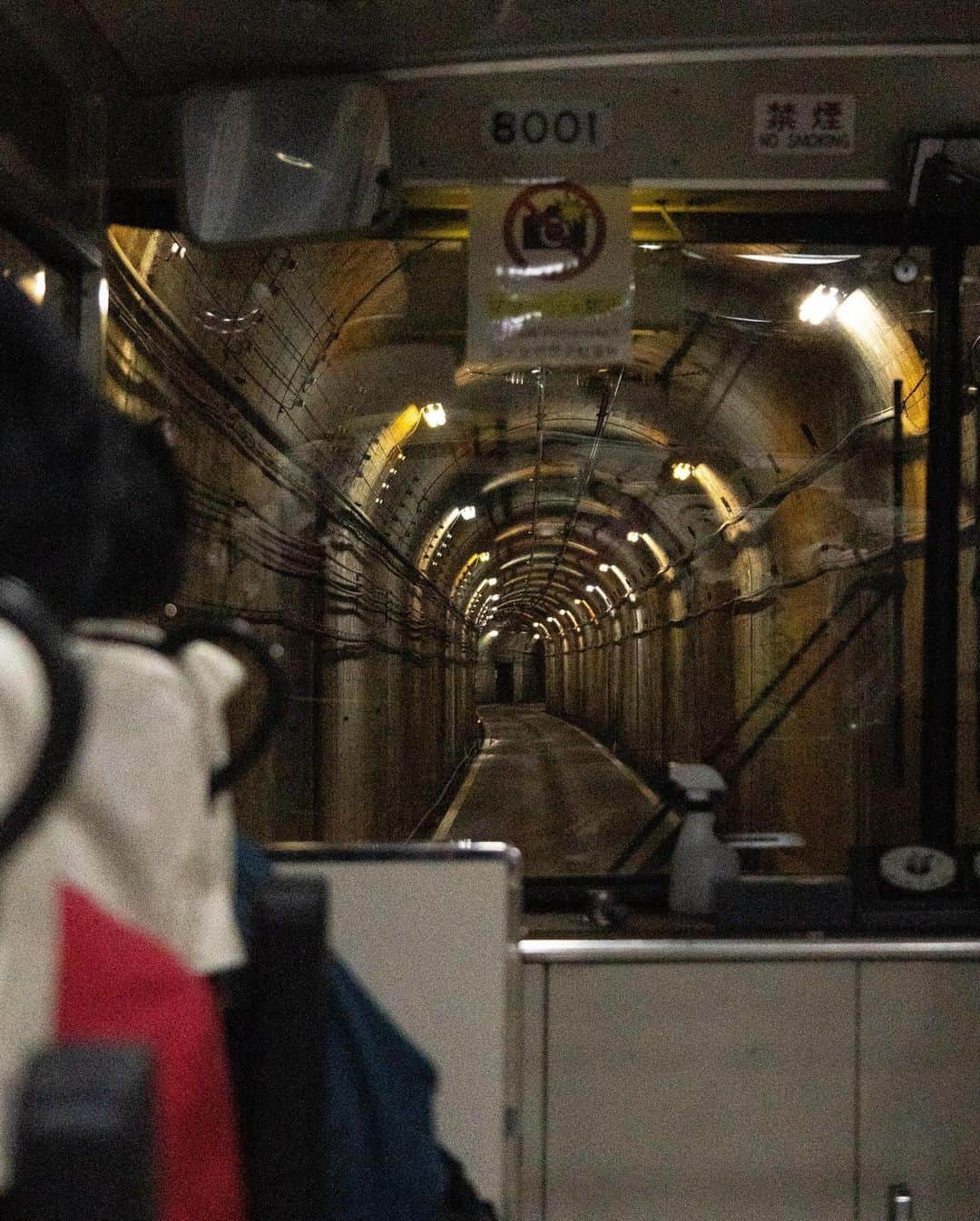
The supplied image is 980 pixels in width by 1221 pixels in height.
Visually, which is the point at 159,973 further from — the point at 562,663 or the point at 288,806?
the point at 562,663

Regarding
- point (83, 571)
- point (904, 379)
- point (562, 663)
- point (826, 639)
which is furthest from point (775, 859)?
point (562, 663)

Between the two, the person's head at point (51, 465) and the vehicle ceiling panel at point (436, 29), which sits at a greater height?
the vehicle ceiling panel at point (436, 29)

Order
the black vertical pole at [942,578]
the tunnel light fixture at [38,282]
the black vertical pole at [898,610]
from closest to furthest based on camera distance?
1. the tunnel light fixture at [38,282]
2. the black vertical pole at [942,578]
3. the black vertical pole at [898,610]

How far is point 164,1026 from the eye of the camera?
0.95 metres

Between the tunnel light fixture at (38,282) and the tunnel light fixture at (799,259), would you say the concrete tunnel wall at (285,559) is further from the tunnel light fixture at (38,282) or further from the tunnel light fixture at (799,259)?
the tunnel light fixture at (799,259)

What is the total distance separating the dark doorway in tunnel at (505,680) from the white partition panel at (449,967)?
68.2ft

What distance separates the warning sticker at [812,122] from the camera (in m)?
3.37

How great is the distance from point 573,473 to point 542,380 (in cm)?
307

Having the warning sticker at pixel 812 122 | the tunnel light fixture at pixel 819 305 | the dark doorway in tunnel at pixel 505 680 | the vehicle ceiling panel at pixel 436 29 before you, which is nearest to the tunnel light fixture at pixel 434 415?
the tunnel light fixture at pixel 819 305

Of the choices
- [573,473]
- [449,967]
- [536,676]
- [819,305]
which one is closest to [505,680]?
[536,676]

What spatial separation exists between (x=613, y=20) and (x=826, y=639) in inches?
97.9

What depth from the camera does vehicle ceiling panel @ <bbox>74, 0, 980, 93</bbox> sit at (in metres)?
3.13

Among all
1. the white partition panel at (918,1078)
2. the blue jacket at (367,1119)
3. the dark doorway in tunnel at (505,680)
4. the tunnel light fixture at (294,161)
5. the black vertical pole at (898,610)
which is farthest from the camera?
the dark doorway in tunnel at (505,680)

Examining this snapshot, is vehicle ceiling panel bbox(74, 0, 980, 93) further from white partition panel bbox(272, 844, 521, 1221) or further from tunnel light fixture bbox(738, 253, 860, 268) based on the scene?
white partition panel bbox(272, 844, 521, 1221)
